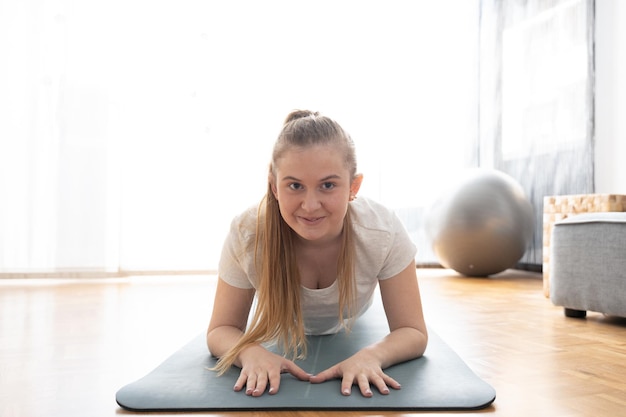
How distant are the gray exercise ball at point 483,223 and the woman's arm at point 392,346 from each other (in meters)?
2.21

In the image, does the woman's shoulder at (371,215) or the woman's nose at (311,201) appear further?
the woman's shoulder at (371,215)

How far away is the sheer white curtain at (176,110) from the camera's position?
11.3 feet

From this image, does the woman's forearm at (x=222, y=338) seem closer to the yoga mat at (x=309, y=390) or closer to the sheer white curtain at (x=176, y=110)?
the yoga mat at (x=309, y=390)

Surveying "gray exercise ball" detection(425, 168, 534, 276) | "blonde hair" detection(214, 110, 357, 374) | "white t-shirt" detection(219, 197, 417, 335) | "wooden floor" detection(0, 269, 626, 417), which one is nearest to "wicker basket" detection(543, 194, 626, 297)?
"wooden floor" detection(0, 269, 626, 417)

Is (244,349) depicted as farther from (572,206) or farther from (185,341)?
(572,206)

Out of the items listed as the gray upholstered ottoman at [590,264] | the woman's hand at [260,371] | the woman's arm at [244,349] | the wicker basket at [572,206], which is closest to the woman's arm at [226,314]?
the woman's arm at [244,349]

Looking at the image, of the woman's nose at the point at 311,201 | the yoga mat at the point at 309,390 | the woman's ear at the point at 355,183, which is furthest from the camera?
the woman's ear at the point at 355,183

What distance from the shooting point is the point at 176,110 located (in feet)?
12.0

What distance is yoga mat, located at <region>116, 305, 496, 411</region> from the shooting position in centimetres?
106

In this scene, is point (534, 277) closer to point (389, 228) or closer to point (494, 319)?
point (494, 319)

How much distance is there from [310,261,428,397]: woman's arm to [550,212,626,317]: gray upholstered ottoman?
96 centimetres

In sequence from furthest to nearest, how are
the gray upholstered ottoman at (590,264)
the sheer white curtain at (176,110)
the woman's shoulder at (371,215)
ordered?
the sheer white curtain at (176,110), the gray upholstered ottoman at (590,264), the woman's shoulder at (371,215)

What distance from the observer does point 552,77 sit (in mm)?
3693

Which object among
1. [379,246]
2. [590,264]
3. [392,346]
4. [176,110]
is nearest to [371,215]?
[379,246]
